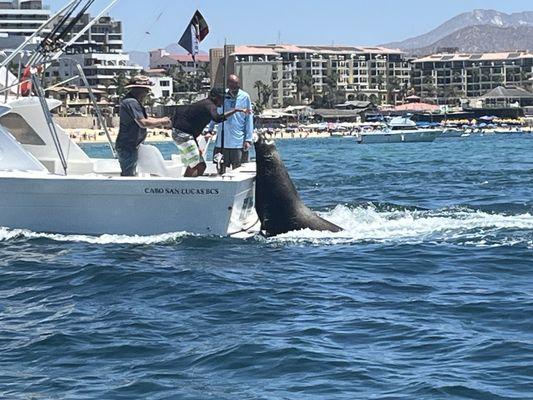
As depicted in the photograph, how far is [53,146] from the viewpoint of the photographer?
19172 mm

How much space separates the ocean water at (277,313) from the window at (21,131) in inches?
86.2

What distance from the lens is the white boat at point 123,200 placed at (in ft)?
55.3

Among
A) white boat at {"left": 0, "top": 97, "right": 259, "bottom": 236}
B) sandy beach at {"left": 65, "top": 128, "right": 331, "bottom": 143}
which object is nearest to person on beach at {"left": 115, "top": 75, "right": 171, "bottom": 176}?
white boat at {"left": 0, "top": 97, "right": 259, "bottom": 236}

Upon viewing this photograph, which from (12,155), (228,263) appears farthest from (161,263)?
(12,155)

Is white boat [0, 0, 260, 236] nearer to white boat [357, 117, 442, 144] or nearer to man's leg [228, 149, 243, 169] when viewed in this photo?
man's leg [228, 149, 243, 169]

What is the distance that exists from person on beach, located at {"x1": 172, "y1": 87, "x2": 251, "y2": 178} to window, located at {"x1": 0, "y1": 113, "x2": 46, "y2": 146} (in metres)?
2.56

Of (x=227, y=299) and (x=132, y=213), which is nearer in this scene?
(x=227, y=299)

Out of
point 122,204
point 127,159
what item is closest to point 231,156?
point 127,159

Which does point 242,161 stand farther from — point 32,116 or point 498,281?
point 498,281

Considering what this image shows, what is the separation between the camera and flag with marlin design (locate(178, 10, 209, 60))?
19031 millimetres

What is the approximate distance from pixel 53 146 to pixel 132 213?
9.15ft

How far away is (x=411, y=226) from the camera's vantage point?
1867 centimetres

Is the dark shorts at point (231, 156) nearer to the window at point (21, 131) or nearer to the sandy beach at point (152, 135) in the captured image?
the window at point (21, 131)

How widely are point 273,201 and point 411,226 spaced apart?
2.36 m
